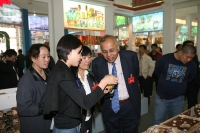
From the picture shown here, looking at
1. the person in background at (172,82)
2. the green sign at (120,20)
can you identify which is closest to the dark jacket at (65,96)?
the person in background at (172,82)

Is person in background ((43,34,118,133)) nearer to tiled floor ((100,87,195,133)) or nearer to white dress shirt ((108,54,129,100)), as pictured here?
white dress shirt ((108,54,129,100))

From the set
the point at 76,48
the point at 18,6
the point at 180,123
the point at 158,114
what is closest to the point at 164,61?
the point at 158,114

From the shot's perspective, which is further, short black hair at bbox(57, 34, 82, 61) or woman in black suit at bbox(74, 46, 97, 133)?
woman in black suit at bbox(74, 46, 97, 133)

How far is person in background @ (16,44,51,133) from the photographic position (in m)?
1.71

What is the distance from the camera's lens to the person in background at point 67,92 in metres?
1.25

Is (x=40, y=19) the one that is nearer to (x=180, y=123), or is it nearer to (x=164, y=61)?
(x=164, y=61)

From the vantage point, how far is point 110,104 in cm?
220

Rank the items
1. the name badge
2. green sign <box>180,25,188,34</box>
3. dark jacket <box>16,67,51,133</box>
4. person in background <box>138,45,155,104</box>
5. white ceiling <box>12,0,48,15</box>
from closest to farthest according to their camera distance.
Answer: dark jacket <box>16,67,51,133</box> < the name badge < white ceiling <box>12,0,48,15</box> < person in background <box>138,45,155,104</box> < green sign <box>180,25,188,34</box>

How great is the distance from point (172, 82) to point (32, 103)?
2.04 metres

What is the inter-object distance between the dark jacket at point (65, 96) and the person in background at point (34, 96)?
1.64 feet

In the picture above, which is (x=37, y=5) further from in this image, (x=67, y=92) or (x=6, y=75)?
(x=67, y=92)

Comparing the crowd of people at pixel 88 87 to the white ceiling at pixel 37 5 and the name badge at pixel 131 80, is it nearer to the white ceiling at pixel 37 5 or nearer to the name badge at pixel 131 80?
the name badge at pixel 131 80

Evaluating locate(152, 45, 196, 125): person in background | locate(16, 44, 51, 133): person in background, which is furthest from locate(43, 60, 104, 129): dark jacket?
locate(152, 45, 196, 125): person in background

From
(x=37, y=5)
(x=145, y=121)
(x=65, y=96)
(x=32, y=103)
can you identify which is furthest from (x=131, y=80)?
(x=37, y=5)
